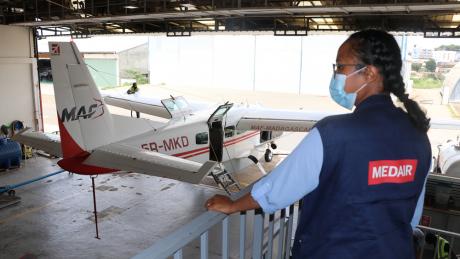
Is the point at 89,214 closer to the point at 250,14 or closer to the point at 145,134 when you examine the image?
the point at 145,134

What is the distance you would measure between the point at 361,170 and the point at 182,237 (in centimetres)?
86

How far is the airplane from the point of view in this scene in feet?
26.0

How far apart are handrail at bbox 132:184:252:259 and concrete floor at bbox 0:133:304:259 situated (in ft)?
18.7

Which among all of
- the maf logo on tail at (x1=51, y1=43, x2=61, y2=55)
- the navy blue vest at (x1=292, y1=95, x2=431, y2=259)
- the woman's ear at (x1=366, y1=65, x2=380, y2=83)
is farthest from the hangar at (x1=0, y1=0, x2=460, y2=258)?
the woman's ear at (x1=366, y1=65, x2=380, y2=83)

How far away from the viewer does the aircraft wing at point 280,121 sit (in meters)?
11.6

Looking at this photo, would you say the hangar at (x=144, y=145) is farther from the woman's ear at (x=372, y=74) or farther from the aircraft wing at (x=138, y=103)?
the woman's ear at (x=372, y=74)

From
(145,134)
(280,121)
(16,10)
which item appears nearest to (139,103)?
(16,10)

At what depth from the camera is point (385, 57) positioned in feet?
5.64

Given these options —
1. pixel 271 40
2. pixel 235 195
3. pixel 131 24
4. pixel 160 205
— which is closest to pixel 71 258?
pixel 160 205

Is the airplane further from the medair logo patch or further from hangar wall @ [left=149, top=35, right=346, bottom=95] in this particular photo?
hangar wall @ [left=149, top=35, right=346, bottom=95]

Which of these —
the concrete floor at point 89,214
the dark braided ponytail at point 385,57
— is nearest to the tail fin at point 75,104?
the concrete floor at point 89,214

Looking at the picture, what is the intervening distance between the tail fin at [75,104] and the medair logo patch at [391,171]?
7.59m

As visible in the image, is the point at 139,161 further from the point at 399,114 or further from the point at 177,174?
the point at 399,114

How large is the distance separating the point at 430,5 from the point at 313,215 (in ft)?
22.1
